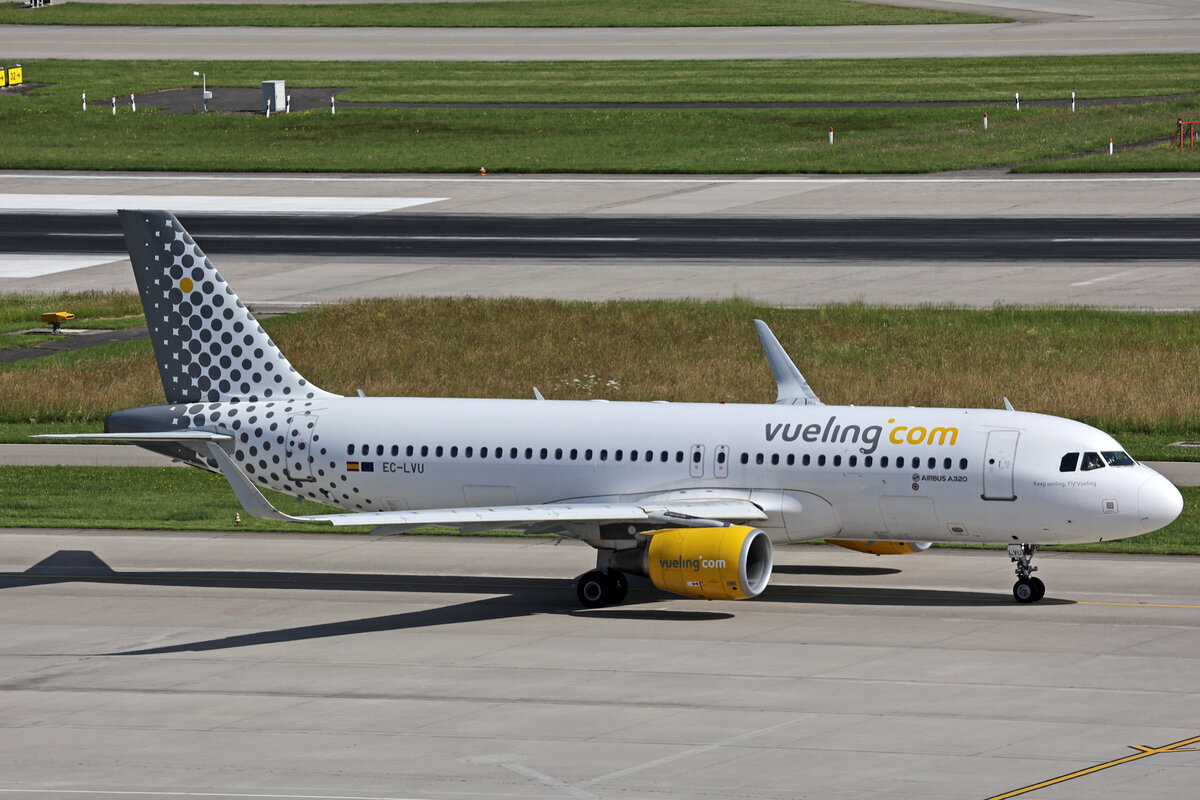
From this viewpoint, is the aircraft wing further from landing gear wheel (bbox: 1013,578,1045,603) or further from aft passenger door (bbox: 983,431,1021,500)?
landing gear wheel (bbox: 1013,578,1045,603)

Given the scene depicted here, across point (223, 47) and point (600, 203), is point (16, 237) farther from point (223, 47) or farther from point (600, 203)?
point (223, 47)

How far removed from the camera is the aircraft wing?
113 ft

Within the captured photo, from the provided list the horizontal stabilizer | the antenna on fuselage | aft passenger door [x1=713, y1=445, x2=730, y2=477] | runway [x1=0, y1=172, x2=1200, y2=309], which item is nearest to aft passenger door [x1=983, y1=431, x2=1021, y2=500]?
aft passenger door [x1=713, y1=445, x2=730, y2=477]

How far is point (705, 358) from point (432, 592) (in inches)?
932

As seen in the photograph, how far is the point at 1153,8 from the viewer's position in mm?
148875

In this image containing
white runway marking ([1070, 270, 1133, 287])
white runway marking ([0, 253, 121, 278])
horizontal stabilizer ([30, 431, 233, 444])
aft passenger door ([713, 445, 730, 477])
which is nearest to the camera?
aft passenger door ([713, 445, 730, 477])

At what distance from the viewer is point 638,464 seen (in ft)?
123

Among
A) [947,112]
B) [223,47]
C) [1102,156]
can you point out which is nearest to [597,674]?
[1102,156]

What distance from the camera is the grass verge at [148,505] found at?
42.4 metres

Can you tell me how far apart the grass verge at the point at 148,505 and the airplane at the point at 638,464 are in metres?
5.76

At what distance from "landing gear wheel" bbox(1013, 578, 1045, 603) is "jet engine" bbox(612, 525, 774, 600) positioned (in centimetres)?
498

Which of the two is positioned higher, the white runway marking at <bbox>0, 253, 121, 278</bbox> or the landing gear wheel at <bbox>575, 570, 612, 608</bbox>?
the white runway marking at <bbox>0, 253, 121, 278</bbox>

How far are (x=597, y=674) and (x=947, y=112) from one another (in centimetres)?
8428

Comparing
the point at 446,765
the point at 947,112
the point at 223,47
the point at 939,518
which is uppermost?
the point at 223,47
